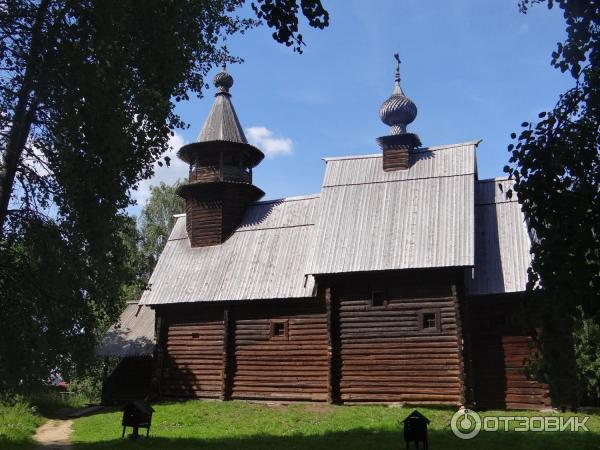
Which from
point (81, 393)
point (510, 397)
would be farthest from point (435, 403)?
point (81, 393)

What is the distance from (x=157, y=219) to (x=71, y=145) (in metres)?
30.0

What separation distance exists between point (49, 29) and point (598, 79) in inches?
348

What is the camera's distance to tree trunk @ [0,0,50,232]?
9.55 metres

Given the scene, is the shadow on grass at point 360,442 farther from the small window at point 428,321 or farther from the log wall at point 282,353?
the log wall at point 282,353

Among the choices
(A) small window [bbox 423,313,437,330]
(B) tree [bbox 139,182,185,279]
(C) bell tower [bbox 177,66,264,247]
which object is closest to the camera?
(A) small window [bbox 423,313,437,330]

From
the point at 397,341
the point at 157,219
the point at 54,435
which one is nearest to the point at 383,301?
the point at 397,341

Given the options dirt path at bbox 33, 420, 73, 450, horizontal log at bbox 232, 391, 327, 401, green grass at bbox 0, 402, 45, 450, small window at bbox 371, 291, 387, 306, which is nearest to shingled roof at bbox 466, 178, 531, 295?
small window at bbox 371, 291, 387, 306

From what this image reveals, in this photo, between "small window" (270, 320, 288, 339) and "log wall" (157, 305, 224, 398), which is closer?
"small window" (270, 320, 288, 339)

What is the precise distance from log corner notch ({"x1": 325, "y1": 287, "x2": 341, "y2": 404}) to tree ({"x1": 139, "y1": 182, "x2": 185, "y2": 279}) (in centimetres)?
2226

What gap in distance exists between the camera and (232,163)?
23422mm

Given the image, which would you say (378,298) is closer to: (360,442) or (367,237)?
(367,237)

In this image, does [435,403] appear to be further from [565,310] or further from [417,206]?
[565,310]

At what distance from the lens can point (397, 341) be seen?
56.6 ft

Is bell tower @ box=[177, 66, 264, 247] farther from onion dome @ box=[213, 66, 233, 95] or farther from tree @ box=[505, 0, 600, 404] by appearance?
tree @ box=[505, 0, 600, 404]
